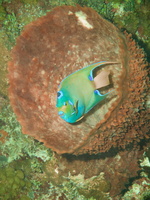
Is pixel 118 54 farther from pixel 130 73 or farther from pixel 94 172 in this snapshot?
pixel 94 172

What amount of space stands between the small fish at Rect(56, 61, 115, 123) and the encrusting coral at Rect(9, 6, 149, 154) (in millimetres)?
538

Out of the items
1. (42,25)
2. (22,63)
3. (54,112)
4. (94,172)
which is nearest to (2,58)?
(22,63)

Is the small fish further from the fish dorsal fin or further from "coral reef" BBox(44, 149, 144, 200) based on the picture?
"coral reef" BBox(44, 149, 144, 200)

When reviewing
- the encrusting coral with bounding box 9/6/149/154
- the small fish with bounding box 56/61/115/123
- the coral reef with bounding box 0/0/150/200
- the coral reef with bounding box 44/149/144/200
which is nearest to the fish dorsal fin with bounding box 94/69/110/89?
the small fish with bounding box 56/61/115/123

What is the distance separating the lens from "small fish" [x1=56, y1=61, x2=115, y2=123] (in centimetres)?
194

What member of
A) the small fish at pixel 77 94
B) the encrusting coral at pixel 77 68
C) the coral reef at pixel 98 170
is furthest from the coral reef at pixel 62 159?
the small fish at pixel 77 94

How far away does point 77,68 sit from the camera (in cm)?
281

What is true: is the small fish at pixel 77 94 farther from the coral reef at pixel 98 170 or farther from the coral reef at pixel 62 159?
the coral reef at pixel 98 170

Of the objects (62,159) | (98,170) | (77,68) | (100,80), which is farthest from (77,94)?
(98,170)

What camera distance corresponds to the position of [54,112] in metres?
3.00

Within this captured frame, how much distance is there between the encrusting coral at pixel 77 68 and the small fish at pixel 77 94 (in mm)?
538

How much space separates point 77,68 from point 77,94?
0.87 meters

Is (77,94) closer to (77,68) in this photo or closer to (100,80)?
(100,80)

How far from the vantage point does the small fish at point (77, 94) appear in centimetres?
→ 194
